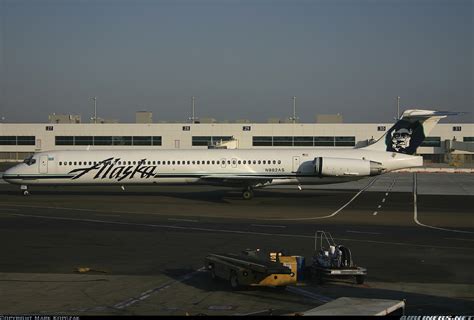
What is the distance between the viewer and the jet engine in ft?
140

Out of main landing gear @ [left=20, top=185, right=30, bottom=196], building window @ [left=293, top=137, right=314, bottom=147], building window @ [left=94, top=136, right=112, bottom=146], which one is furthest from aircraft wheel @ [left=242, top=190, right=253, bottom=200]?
building window @ [left=94, top=136, right=112, bottom=146]

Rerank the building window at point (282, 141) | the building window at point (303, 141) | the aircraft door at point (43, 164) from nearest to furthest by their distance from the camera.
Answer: the aircraft door at point (43, 164), the building window at point (303, 141), the building window at point (282, 141)

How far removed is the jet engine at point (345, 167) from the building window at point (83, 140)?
55136 mm

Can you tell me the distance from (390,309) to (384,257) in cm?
1036

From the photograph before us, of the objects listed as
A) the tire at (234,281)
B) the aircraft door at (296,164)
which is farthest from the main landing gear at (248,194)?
the tire at (234,281)

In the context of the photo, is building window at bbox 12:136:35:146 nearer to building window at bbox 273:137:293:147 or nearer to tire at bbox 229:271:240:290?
building window at bbox 273:137:293:147

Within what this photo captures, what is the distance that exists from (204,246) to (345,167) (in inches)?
822

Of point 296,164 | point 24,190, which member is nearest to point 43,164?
point 24,190

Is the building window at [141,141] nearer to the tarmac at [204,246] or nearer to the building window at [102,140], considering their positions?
the building window at [102,140]

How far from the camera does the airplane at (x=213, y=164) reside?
43.8 metres

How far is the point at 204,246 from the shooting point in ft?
78.2

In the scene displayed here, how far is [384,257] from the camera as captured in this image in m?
21.6

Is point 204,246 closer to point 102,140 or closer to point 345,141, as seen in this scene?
point 345,141

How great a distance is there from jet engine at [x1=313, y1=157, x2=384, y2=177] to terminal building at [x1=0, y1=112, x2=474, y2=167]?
1783 inches
